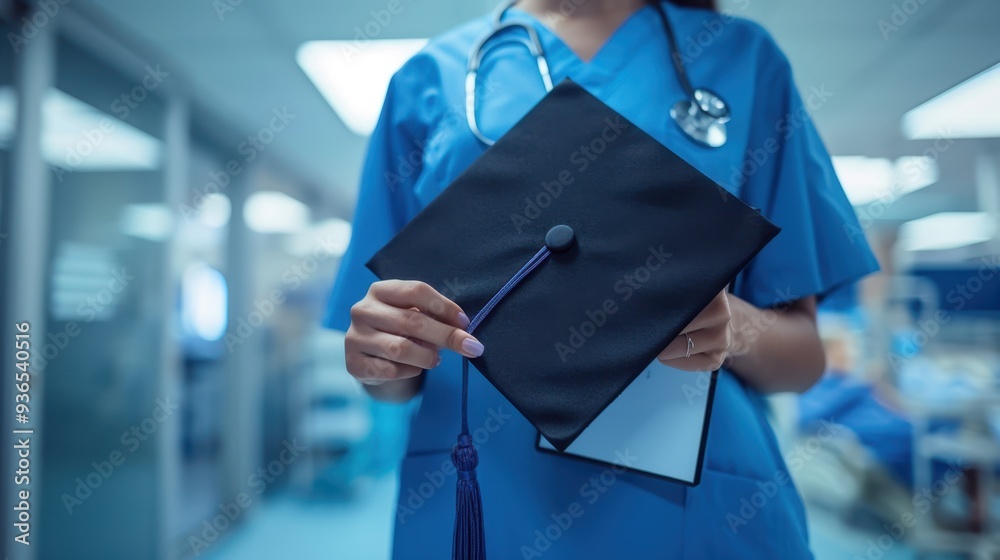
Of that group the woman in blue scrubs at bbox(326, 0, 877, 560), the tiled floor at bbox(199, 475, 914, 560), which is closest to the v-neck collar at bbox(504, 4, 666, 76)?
the woman in blue scrubs at bbox(326, 0, 877, 560)

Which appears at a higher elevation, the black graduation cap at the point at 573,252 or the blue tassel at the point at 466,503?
the black graduation cap at the point at 573,252

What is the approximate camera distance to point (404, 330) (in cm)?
46

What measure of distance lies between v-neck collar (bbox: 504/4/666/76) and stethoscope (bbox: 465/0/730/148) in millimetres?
11

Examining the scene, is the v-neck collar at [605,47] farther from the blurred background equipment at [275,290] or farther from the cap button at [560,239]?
the cap button at [560,239]

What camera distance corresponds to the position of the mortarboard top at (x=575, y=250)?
0.44 meters

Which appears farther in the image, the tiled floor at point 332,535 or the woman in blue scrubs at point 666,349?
the tiled floor at point 332,535

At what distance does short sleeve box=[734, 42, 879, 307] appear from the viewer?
0.59 m

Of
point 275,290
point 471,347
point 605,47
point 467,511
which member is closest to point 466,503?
point 467,511

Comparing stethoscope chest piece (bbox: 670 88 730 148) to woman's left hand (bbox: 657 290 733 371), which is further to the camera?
stethoscope chest piece (bbox: 670 88 730 148)

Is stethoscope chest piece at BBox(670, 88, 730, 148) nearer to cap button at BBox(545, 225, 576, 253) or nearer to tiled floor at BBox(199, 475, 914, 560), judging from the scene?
cap button at BBox(545, 225, 576, 253)

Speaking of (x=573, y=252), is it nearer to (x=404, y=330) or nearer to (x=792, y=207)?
(x=404, y=330)

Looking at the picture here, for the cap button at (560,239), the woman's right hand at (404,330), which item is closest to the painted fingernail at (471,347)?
the woman's right hand at (404,330)

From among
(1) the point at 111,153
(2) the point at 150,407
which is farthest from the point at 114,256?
(2) the point at 150,407

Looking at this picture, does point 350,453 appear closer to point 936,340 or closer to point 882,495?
point 882,495
